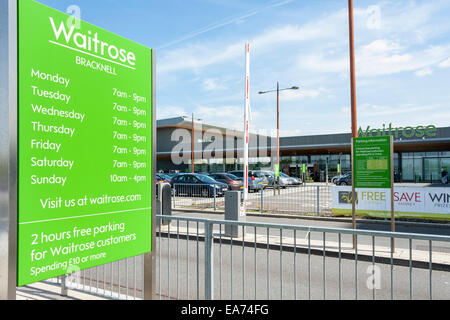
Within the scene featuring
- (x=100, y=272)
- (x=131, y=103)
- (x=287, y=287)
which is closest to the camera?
(x=131, y=103)

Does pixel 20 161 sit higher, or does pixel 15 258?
pixel 20 161

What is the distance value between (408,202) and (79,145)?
12.8 metres

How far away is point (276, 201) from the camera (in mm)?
16797

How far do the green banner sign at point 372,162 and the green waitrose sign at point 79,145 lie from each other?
6871mm

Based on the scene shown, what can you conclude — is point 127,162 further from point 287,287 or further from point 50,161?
point 287,287

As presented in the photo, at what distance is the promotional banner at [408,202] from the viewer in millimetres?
12188

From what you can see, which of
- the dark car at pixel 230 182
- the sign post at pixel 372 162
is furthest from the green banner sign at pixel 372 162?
the dark car at pixel 230 182

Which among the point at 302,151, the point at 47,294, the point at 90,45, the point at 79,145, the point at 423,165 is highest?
the point at 302,151

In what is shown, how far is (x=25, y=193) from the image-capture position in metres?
2.45

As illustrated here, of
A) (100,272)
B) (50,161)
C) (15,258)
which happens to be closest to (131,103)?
(50,161)

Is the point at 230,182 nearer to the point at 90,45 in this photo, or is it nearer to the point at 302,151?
the point at 90,45

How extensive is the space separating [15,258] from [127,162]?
121 centimetres

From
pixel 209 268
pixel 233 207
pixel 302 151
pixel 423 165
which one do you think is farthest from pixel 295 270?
pixel 302 151

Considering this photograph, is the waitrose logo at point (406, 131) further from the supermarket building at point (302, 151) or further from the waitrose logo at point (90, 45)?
the waitrose logo at point (90, 45)
